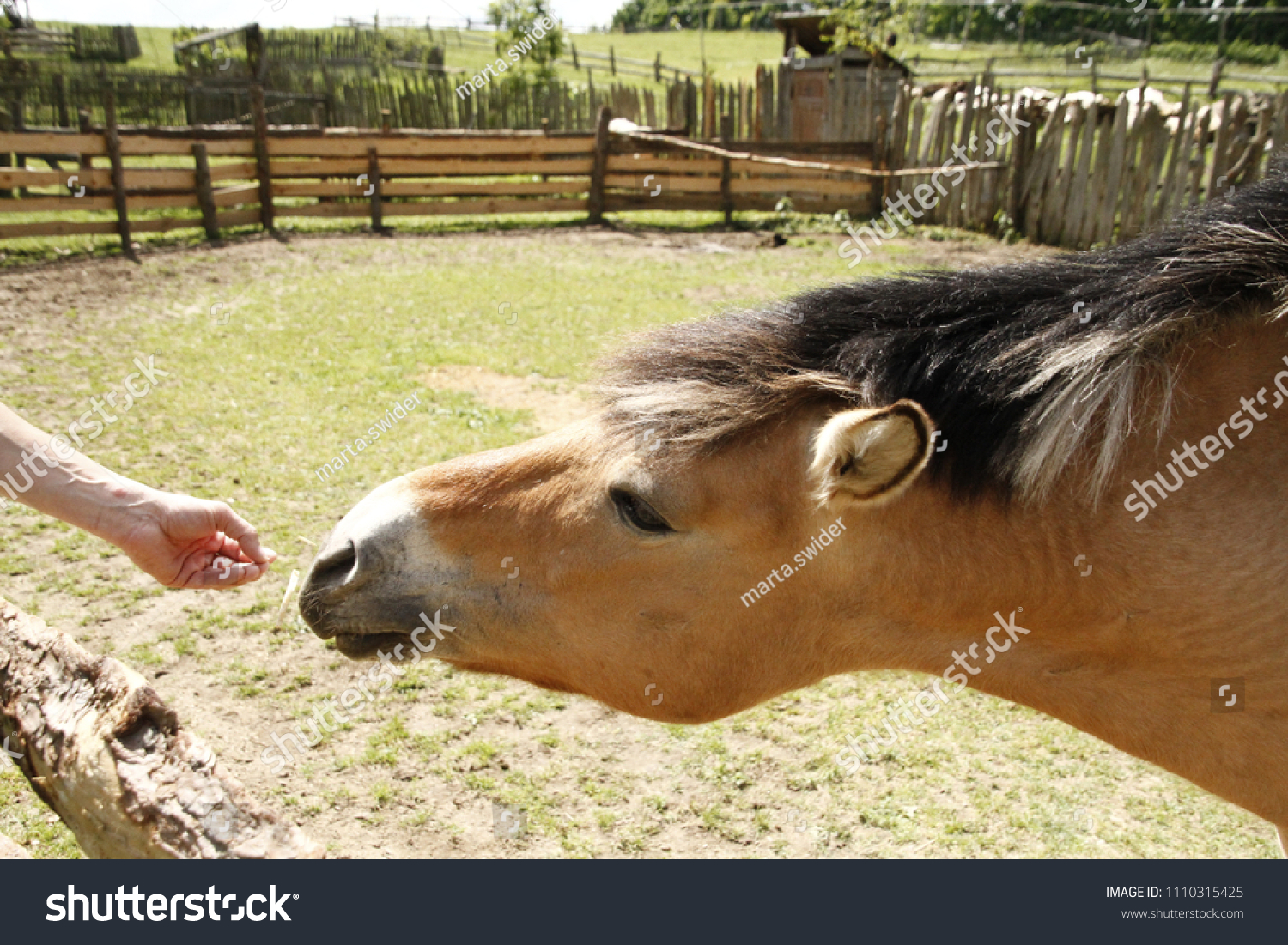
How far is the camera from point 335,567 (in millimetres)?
2387

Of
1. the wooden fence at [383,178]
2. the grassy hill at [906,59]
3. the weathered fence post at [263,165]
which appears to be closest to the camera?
the wooden fence at [383,178]

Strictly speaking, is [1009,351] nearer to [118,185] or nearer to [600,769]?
[600,769]

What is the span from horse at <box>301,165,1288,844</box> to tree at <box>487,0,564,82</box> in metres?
20.2

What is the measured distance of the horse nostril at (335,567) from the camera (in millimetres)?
2352

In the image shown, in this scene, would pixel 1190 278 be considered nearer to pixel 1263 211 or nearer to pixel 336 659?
pixel 1263 211

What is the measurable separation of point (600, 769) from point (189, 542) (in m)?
Answer: 2.08

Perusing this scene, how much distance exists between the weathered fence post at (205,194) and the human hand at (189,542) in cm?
1347

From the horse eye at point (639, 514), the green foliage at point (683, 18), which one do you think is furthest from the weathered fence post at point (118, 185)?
the green foliage at point (683, 18)

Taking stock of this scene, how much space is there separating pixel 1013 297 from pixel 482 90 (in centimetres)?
2308

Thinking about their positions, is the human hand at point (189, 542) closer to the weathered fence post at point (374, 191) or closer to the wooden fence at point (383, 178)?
the wooden fence at point (383, 178)

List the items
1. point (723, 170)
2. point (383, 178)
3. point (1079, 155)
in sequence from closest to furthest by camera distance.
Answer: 1. point (1079, 155)
2. point (383, 178)
3. point (723, 170)

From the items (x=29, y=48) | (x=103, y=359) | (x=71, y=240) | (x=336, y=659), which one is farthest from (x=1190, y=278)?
(x=29, y=48)

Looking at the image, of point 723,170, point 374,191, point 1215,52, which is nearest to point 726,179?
point 723,170

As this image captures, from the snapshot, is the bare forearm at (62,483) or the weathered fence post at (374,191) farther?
the weathered fence post at (374,191)
